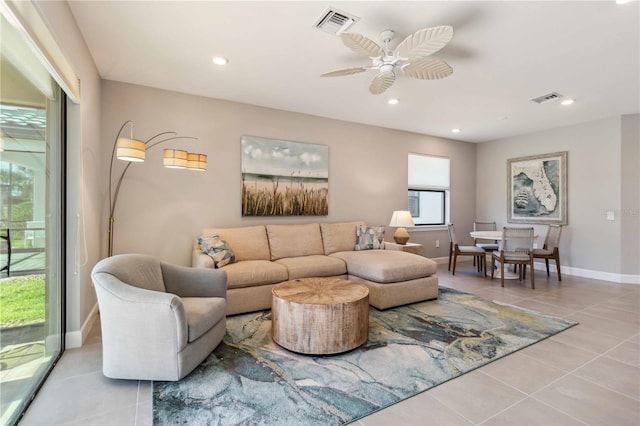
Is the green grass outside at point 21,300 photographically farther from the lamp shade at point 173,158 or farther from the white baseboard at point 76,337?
the lamp shade at point 173,158

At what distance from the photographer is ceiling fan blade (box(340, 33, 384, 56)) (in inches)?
85.9

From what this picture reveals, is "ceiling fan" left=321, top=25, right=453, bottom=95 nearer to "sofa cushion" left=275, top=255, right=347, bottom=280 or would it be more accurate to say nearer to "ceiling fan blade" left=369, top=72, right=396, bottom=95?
"ceiling fan blade" left=369, top=72, right=396, bottom=95

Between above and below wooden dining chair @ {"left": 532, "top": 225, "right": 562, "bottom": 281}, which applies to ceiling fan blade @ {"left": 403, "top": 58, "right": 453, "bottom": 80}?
above

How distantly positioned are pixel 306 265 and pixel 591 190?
5054mm

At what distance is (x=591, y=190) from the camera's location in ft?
17.1

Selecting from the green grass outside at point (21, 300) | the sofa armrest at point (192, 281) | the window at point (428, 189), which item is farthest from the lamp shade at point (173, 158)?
the window at point (428, 189)

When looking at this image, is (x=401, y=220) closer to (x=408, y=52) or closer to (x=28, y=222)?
(x=408, y=52)

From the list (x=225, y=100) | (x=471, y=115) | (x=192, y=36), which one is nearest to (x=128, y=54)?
(x=192, y=36)

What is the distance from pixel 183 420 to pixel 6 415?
904mm

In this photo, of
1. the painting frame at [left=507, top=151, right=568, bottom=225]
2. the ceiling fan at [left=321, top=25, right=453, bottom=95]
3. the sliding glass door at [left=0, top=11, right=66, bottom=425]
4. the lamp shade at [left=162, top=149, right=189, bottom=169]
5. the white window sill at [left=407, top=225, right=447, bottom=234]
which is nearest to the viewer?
the sliding glass door at [left=0, top=11, right=66, bottom=425]

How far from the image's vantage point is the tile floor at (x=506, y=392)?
1.73 meters

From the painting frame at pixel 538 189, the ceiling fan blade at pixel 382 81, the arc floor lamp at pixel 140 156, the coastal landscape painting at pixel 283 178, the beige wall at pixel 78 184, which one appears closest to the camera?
the beige wall at pixel 78 184

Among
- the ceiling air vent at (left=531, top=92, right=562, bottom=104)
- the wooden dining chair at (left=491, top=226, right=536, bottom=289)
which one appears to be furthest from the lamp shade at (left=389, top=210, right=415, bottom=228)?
the ceiling air vent at (left=531, top=92, right=562, bottom=104)

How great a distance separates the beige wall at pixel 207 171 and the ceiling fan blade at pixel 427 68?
2377 mm
